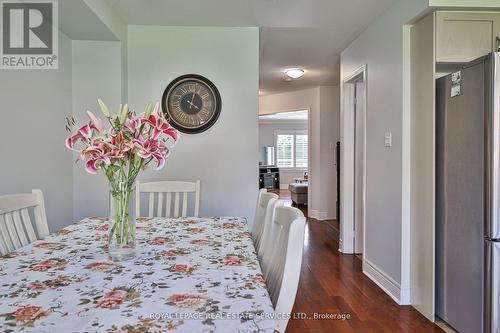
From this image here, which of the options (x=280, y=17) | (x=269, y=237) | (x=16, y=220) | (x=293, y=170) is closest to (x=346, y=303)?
(x=269, y=237)

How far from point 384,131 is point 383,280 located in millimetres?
1302

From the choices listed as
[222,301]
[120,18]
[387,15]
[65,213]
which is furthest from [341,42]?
[222,301]

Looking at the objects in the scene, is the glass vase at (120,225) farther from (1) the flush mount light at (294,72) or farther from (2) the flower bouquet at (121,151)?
(1) the flush mount light at (294,72)

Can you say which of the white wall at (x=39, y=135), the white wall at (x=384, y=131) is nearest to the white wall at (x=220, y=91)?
the white wall at (x=39, y=135)

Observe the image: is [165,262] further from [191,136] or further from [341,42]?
[341,42]

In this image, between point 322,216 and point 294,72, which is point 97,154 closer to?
point 294,72

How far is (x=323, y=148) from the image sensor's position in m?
6.44

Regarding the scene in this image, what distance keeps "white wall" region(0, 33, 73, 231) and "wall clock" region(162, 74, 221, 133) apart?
0.91 m

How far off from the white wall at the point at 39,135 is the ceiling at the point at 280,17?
0.82 m

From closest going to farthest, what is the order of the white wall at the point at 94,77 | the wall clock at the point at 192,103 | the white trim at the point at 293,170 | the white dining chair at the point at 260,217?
the white dining chair at the point at 260,217 → the white wall at the point at 94,77 → the wall clock at the point at 192,103 → the white trim at the point at 293,170

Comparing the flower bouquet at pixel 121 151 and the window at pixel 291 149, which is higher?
the window at pixel 291 149

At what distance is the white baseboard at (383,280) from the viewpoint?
277 cm

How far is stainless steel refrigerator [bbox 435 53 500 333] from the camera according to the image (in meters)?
1.89

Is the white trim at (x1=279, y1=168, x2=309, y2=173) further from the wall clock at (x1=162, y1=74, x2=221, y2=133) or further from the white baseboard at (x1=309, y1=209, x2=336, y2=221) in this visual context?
the wall clock at (x1=162, y1=74, x2=221, y2=133)
